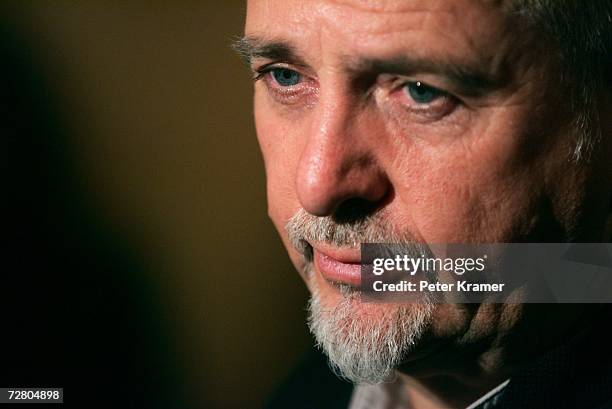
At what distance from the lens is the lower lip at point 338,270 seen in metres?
0.94

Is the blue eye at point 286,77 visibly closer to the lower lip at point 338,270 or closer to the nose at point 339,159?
the nose at point 339,159

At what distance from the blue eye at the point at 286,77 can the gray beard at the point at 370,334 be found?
28 centimetres

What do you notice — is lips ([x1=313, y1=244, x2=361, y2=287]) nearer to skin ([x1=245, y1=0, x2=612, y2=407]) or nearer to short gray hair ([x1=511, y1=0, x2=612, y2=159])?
skin ([x1=245, y1=0, x2=612, y2=407])

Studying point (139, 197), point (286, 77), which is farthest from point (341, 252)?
point (139, 197)

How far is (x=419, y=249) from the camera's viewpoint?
91cm

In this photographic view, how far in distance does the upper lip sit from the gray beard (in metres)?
0.05

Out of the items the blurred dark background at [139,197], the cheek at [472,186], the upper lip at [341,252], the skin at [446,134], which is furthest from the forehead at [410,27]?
the blurred dark background at [139,197]

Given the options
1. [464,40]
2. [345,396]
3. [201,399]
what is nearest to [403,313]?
[464,40]

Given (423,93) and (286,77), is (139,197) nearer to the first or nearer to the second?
(286,77)

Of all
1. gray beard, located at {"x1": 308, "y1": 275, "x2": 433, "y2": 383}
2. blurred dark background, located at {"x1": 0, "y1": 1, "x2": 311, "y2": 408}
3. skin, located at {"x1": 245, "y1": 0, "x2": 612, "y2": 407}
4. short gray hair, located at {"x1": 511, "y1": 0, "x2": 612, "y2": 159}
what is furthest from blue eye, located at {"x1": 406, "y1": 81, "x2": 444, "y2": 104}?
blurred dark background, located at {"x1": 0, "y1": 1, "x2": 311, "y2": 408}

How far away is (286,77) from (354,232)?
23 centimetres

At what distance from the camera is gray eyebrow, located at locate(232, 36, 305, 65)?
36.3 inches

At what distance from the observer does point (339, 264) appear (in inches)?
37.5

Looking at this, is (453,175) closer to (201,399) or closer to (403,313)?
(403,313)
